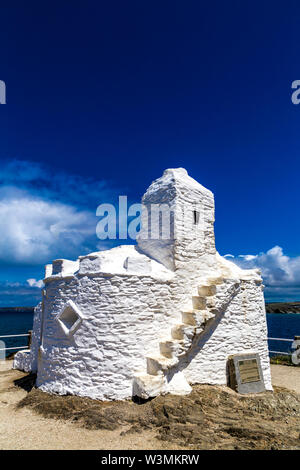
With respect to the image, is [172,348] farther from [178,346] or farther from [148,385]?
[148,385]

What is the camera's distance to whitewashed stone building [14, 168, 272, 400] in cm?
800

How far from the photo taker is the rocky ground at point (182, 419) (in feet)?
19.9

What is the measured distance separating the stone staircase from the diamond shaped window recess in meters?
2.14

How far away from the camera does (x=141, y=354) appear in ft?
26.8

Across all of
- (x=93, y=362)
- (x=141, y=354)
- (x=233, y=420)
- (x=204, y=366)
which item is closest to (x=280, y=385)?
(x=204, y=366)

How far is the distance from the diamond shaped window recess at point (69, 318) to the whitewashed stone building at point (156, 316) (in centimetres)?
3

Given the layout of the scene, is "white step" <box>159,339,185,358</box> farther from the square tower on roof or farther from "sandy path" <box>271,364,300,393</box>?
"sandy path" <box>271,364,300,393</box>

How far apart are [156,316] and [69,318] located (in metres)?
2.61

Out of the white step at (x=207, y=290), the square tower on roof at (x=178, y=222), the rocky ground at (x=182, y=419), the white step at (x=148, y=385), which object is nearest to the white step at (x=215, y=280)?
the white step at (x=207, y=290)

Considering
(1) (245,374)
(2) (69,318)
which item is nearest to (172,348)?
(1) (245,374)

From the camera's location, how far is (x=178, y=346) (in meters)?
8.10

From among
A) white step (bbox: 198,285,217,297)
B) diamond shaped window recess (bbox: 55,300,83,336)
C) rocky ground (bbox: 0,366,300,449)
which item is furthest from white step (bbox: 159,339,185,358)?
diamond shaped window recess (bbox: 55,300,83,336)

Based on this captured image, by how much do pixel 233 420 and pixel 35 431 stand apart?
14.7 ft
